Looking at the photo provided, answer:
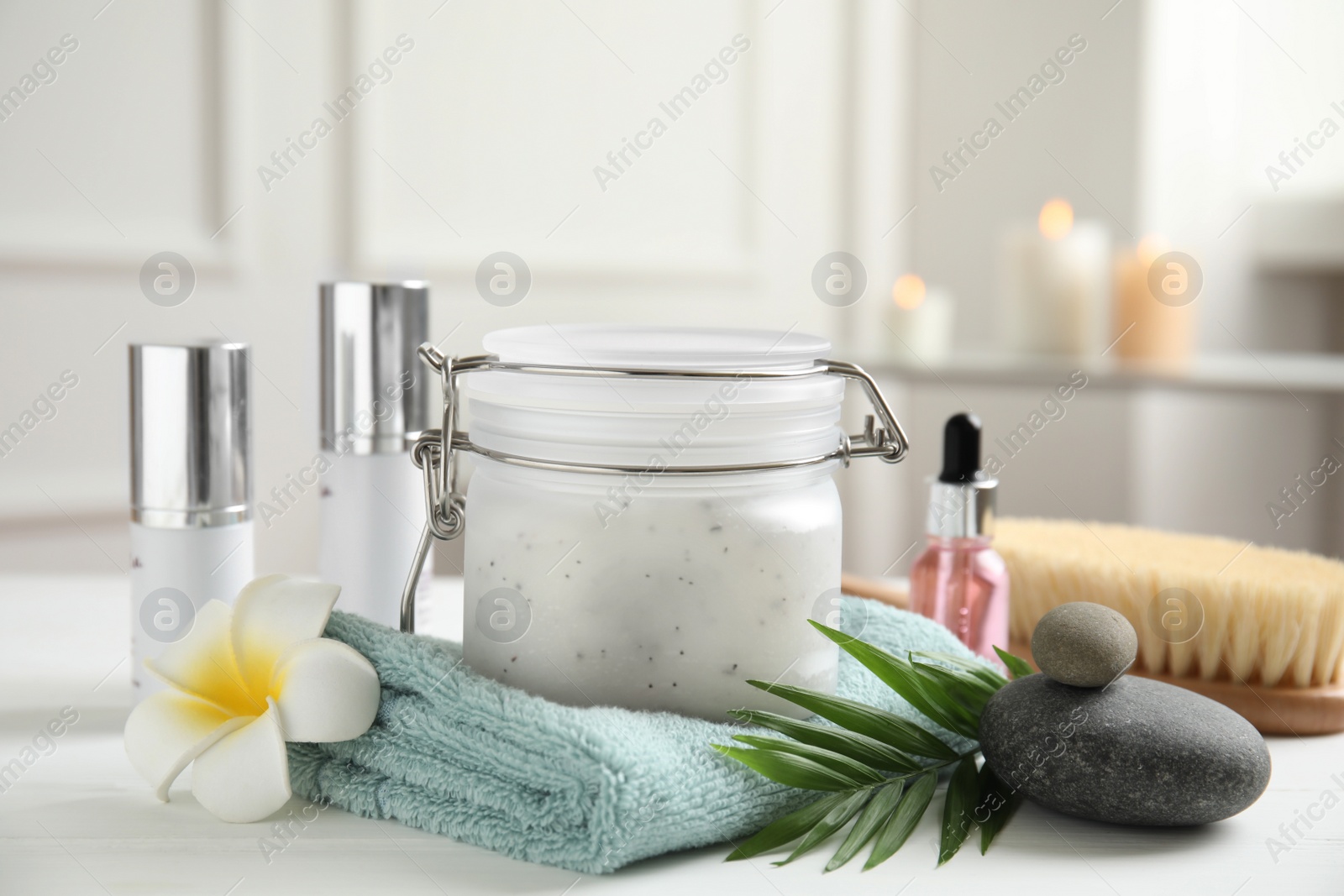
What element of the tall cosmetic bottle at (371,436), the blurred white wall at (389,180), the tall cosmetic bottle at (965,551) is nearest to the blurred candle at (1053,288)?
the blurred white wall at (389,180)

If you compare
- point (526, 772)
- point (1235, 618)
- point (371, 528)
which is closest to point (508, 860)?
point (526, 772)

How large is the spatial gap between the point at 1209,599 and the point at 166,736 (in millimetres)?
448

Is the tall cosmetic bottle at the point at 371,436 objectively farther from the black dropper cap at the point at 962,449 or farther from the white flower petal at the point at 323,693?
the black dropper cap at the point at 962,449

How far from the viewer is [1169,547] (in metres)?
0.62

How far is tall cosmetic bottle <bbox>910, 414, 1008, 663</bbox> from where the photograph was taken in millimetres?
553

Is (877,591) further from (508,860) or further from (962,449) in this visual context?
(508,860)

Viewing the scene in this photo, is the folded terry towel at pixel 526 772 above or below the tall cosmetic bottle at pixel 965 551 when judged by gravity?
below

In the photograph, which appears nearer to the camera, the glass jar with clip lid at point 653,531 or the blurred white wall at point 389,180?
the glass jar with clip lid at point 653,531

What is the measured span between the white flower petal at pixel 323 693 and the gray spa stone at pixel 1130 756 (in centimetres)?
23

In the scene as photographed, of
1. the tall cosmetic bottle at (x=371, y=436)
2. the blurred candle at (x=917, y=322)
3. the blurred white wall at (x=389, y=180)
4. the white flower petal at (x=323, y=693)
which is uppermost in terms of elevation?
the blurred white wall at (x=389, y=180)

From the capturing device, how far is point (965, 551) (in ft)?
1.87

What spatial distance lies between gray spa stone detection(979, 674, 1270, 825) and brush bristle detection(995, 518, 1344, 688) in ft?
0.39

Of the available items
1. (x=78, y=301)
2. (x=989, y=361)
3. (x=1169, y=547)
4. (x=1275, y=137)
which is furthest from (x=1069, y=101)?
(x=78, y=301)

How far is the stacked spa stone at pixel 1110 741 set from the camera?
388mm
